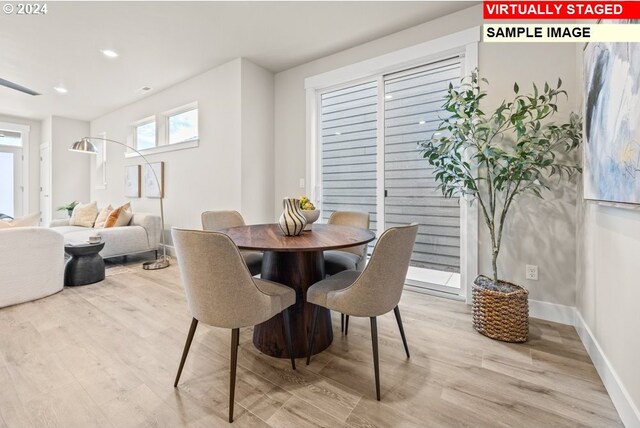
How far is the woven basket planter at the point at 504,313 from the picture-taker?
1.91 meters

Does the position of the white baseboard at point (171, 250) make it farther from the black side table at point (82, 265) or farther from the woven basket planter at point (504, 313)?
the woven basket planter at point (504, 313)

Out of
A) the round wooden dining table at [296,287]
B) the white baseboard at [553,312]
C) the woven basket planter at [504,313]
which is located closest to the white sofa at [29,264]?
the round wooden dining table at [296,287]

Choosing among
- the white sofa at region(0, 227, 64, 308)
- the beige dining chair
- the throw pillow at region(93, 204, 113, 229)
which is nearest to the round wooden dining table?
the beige dining chair

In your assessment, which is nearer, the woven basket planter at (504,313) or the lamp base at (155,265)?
the woven basket planter at (504,313)

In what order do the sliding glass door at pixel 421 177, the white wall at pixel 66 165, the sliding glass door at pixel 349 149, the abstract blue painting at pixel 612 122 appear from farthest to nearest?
the white wall at pixel 66 165, the sliding glass door at pixel 349 149, the sliding glass door at pixel 421 177, the abstract blue painting at pixel 612 122

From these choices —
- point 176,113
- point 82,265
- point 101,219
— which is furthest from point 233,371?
point 101,219

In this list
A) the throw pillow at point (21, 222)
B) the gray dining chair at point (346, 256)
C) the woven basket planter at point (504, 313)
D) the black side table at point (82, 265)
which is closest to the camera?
the woven basket planter at point (504, 313)

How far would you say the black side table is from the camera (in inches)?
121

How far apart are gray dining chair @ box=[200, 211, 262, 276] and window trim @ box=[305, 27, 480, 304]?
119cm

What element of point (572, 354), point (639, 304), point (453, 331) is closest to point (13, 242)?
point (453, 331)

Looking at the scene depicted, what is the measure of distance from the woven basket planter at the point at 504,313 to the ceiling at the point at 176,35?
239cm

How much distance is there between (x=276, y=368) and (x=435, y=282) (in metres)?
1.89

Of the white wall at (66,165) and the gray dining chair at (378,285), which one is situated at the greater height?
the white wall at (66,165)

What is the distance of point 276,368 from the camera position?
163cm
